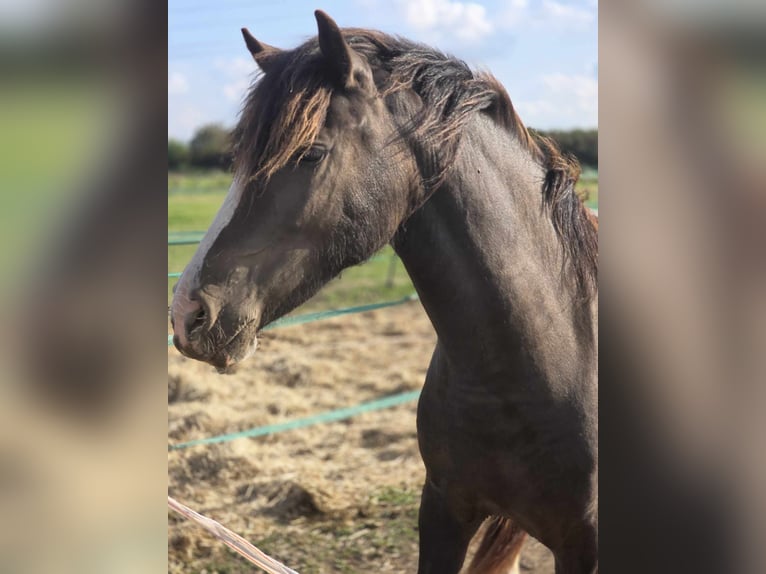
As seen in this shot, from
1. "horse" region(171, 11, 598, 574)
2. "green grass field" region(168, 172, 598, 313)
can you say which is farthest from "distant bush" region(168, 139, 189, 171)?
"horse" region(171, 11, 598, 574)

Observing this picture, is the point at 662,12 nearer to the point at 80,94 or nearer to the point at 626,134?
the point at 626,134

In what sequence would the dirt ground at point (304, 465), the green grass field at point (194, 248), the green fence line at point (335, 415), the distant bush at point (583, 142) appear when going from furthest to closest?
the green grass field at point (194, 248)
the green fence line at point (335, 415)
the dirt ground at point (304, 465)
the distant bush at point (583, 142)

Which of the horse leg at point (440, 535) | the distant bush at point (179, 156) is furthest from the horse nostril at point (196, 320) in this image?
the distant bush at point (179, 156)

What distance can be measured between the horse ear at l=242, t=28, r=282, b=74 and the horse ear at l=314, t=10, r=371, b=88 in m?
0.16

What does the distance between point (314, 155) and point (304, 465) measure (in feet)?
9.60

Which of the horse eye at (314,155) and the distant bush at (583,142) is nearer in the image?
the horse eye at (314,155)

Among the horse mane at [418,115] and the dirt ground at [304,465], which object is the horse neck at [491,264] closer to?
the horse mane at [418,115]

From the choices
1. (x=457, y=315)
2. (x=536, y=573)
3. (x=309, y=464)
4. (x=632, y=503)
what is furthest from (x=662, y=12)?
(x=309, y=464)

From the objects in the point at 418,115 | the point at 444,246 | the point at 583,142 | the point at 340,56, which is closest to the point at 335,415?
the point at 583,142

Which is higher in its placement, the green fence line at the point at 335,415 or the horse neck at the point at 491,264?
the horse neck at the point at 491,264

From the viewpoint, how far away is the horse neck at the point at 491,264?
1.68 m

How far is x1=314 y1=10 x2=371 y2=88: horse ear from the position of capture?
149 cm

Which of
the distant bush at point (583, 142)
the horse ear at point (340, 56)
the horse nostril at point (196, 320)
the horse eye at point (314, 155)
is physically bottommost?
the distant bush at point (583, 142)

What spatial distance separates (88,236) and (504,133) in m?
1.32
